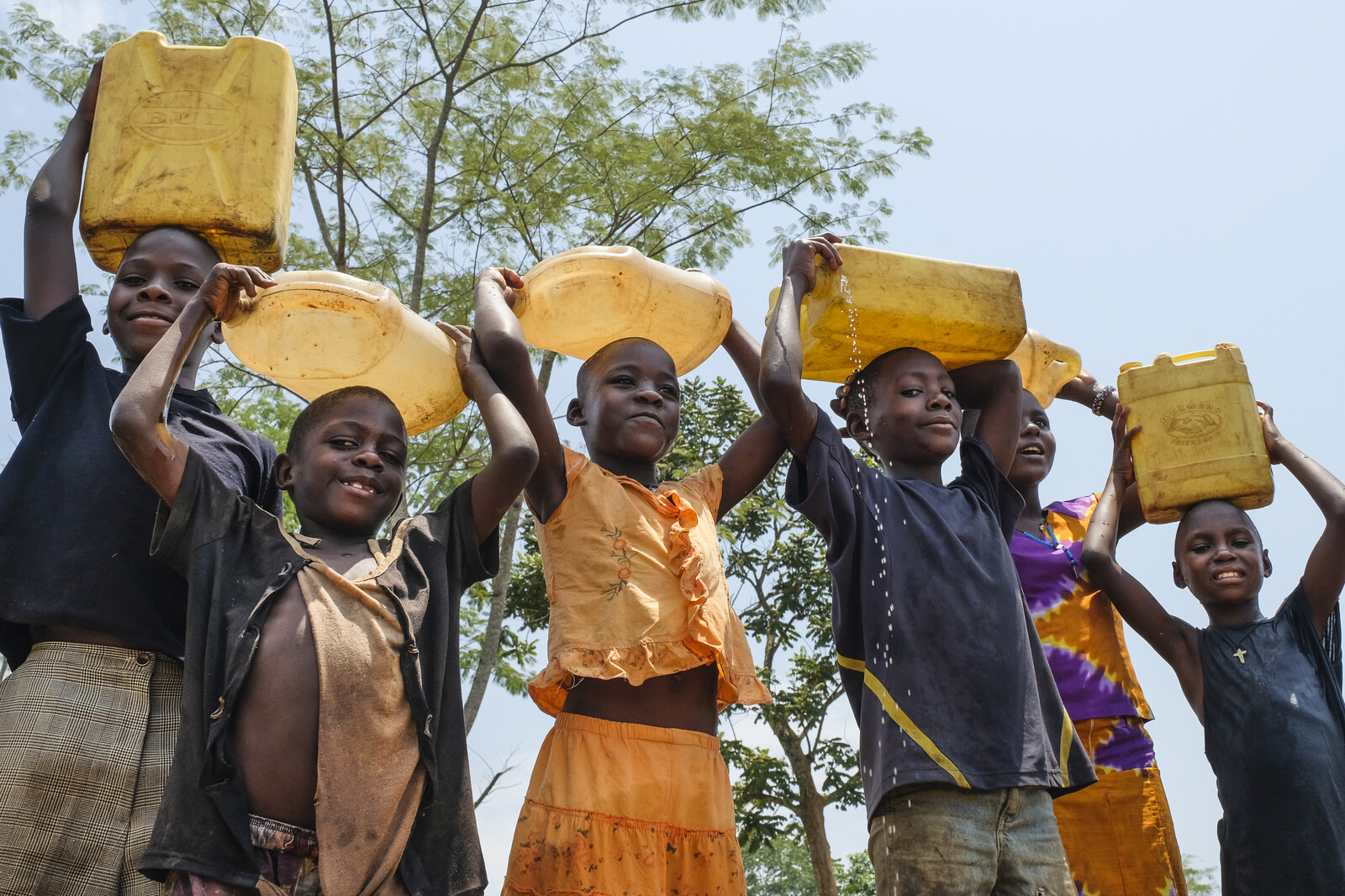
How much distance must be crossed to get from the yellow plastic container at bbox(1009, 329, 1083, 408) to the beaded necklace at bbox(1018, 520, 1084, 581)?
1.76 feet

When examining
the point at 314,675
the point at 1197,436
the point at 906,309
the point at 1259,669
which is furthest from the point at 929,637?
the point at 1197,436

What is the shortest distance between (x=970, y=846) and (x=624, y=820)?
84 cm

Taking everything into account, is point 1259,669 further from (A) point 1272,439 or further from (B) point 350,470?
(B) point 350,470

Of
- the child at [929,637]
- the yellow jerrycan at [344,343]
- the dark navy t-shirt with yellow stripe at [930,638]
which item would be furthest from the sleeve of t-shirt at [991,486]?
the yellow jerrycan at [344,343]

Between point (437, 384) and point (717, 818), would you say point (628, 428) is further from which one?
point (717, 818)

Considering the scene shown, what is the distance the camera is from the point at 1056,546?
4148 millimetres

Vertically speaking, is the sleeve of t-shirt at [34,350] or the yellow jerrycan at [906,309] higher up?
the yellow jerrycan at [906,309]

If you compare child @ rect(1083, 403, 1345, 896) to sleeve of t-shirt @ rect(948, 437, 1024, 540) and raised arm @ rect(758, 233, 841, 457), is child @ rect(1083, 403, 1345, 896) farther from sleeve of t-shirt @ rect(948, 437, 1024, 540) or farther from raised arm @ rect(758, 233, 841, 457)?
raised arm @ rect(758, 233, 841, 457)

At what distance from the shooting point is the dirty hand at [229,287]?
9.51 feet

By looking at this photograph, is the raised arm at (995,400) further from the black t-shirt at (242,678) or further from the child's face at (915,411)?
the black t-shirt at (242,678)

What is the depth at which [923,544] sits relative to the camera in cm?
319

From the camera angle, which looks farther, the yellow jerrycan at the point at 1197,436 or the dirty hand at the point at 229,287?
the yellow jerrycan at the point at 1197,436

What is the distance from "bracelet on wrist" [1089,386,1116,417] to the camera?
465 cm

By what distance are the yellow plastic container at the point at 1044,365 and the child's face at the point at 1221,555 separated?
737 millimetres
